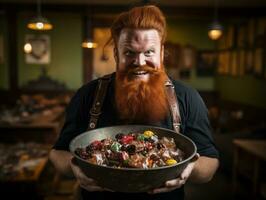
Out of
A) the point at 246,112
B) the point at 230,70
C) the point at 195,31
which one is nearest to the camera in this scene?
the point at 246,112

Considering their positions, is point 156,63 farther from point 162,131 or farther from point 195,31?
point 195,31

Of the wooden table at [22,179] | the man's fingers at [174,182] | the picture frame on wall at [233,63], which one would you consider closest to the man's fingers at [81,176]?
the man's fingers at [174,182]

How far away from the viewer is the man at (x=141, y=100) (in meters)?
1.38

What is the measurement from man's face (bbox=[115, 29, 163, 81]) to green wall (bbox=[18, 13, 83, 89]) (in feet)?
24.0

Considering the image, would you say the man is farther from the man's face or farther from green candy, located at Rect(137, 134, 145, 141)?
green candy, located at Rect(137, 134, 145, 141)

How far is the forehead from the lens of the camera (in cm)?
138

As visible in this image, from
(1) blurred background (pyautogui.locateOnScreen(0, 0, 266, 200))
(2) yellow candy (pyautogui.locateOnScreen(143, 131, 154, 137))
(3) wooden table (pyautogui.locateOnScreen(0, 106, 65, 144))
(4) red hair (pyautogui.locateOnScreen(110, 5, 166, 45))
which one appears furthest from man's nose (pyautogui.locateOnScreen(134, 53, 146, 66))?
(3) wooden table (pyautogui.locateOnScreen(0, 106, 65, 144))

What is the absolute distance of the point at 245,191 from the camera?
15.1 feet

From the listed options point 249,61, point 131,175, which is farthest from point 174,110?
point 249,61

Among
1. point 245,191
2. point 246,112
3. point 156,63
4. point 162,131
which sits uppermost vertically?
point 156,63

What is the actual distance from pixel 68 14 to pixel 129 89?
7.42 m

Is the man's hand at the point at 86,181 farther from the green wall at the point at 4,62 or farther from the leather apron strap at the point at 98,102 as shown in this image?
the green wall at the point at 4,62

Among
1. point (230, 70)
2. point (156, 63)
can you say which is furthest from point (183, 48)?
point (156, 63)

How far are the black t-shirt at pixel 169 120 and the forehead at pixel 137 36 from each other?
0.23m
